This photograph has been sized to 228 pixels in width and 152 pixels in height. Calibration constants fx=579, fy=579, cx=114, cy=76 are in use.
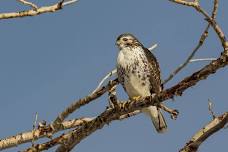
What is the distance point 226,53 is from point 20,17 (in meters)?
3.17

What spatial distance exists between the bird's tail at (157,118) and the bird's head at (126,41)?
150cm

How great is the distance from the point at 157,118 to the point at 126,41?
1.89 m

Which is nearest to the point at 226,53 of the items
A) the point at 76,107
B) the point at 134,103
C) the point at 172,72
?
the point at 172,72

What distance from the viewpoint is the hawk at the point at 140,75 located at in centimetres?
1206

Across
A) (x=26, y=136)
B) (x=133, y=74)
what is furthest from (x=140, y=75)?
(x=26, y=136)

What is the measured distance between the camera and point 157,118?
41.1 feet

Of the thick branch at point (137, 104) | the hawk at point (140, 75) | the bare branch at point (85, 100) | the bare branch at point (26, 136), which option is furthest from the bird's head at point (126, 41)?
the thick branch at point (137, 104)

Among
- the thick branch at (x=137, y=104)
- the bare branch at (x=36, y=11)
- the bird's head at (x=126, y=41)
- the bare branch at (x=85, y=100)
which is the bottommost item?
the thick branch at (x=137, y=104)

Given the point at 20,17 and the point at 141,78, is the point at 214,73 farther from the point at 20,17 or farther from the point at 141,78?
the point at 141,78

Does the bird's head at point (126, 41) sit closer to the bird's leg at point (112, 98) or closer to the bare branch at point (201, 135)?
the bird's leg at point (112, 98)

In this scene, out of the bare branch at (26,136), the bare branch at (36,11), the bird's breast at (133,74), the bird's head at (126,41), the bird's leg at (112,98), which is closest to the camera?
the bird's leg at (112,98)

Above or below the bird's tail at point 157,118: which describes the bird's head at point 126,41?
above

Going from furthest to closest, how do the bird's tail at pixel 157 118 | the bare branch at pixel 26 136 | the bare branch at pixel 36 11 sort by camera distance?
the bird's tail at pixel 157 118 → the bare branch at pixel 26 136 → the bare branch at pixel 36 11

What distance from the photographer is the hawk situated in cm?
1206
